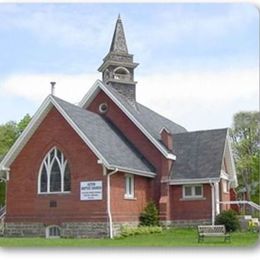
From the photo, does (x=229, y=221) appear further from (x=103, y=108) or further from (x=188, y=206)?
(x=103, y=108)

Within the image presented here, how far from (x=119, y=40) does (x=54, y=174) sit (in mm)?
13162

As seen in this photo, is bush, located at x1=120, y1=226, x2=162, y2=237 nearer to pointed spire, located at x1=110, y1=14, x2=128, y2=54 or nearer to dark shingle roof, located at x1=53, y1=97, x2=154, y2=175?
dark shingle roof, located at x1=53, y1=97, x2=154, y2=175

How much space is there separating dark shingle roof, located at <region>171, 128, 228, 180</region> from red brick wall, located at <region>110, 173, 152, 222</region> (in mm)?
1593

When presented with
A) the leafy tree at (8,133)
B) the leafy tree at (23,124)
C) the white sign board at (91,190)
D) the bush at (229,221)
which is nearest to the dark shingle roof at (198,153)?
the bush at (229,221)

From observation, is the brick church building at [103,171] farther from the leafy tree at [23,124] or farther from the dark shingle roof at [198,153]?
the leafy tree at [23,124]

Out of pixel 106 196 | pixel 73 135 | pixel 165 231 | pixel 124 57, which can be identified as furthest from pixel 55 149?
pixel 124 57

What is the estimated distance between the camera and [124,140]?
27.5 metres

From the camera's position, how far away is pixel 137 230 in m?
23.7

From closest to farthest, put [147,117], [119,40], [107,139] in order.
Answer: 1. [107,139]
2. [147,117]
3. [119,40]

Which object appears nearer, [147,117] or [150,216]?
[150,216]

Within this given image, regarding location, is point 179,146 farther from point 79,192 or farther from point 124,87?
point 79,192

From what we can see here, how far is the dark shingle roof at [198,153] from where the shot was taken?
87.0 feet

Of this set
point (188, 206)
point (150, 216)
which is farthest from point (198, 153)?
point (150, 216)

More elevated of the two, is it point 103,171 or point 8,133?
point 8,133
